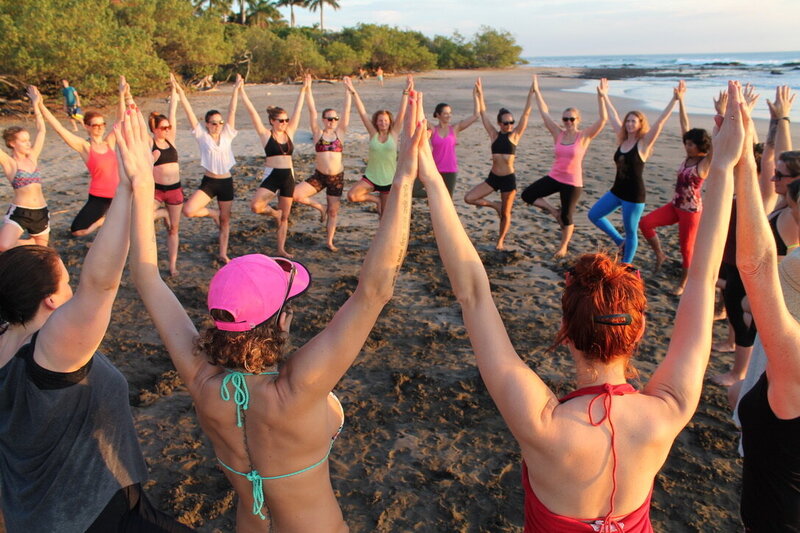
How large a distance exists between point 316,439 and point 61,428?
0.85m

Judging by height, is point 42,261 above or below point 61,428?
above

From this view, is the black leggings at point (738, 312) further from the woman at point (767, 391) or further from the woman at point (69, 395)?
the woman at point (69, 395)

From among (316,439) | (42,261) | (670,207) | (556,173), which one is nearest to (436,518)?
(316,439)

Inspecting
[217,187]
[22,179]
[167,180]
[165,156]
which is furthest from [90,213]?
[217,187]

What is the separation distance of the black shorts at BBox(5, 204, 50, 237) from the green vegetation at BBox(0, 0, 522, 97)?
Answer: 12999mm

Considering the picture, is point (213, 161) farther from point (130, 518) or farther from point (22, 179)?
point (130, 518)

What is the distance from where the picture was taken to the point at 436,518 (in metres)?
3.34

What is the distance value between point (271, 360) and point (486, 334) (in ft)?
2.32

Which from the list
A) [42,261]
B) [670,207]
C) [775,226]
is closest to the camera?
[42,261]

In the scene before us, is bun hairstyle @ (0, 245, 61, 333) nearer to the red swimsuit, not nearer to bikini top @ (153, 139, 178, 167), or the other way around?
the red swimsuit

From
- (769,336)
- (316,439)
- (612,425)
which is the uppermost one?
(769,336)

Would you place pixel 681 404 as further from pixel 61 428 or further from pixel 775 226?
pixel 775 226

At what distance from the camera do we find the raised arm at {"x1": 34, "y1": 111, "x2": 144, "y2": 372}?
1686mm

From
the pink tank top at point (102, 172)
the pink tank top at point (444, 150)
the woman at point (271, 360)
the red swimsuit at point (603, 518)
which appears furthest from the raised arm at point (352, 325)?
the pink tank top at point (444, 150)
